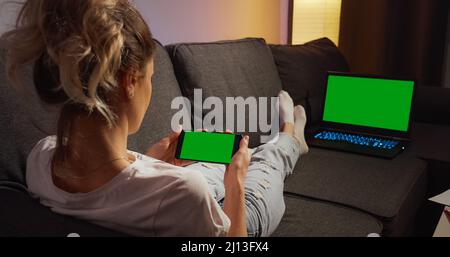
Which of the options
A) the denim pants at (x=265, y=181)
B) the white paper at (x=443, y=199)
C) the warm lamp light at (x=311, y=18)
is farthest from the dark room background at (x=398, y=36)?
the white paper at (x=443, y=199)

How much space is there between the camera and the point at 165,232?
70cm

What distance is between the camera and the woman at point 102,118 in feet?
2.12

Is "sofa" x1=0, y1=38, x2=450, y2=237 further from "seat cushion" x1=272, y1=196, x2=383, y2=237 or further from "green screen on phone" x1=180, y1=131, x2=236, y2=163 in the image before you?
"green screen on phone" x1=180, y1=131, x2=236, y2=163

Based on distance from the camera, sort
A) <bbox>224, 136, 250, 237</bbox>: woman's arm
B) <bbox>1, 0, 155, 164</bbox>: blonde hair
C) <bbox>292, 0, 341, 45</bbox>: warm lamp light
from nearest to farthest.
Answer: <bbox>1, 0, 155, 164</bbox>: blonde hair < <bbox>224, 136, 250, 237</bbox>: woman's arm < <bbox>292, 0, 341, 45</bbox>: warm lamp light

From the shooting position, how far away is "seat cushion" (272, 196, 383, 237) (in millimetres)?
1080

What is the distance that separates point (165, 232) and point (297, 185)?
738 millimetres

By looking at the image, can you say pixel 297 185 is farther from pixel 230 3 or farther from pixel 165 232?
pixel 230 3

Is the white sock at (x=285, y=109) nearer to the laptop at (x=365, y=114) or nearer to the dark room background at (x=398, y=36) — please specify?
the laptop at (x=365, y=114)

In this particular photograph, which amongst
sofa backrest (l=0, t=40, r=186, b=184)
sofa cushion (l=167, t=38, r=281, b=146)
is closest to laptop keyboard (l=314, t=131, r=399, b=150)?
sofa cushion (l=167, t=38, r=281, b=146)

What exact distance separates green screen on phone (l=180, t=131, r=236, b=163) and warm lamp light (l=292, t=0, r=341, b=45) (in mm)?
1733

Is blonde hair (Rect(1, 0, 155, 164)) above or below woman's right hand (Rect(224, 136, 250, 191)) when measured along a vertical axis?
above

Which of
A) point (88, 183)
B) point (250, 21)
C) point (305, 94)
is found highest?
point (250, 21)
